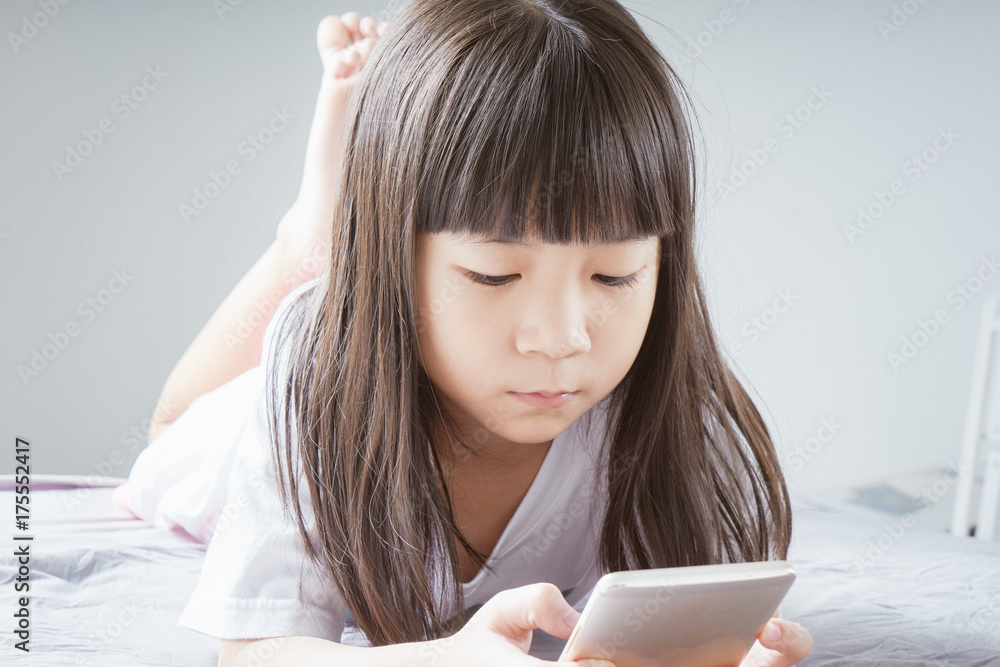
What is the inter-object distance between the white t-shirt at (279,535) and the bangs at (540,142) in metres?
0.29

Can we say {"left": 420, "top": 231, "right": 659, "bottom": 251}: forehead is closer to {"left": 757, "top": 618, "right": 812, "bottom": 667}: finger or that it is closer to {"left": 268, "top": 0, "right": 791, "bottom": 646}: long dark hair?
{"left": 268, "top": 0, "right": 791, "bottom": 646}: long dark hair

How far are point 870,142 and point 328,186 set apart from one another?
159 centimetres

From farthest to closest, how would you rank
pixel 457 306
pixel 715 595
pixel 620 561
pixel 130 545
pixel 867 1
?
pixel 867 1
pixel 130 545
pixel 620 561
pixel 457 306
pixel 715 595

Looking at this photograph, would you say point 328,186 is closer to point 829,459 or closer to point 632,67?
point 632,67

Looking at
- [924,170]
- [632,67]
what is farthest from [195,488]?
[924,170]

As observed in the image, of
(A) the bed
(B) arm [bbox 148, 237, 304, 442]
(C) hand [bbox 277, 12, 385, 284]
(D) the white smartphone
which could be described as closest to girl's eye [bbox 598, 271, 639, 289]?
(D) the white smartphone

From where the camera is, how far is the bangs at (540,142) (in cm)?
64

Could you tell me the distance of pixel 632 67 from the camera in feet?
2.28

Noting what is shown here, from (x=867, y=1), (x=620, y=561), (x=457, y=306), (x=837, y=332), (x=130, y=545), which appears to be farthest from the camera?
(x=837, y=332)

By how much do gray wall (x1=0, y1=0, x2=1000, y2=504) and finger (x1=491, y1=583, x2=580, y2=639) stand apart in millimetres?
1601

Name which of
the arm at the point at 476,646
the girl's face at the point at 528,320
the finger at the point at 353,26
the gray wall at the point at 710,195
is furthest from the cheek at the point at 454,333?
the gray wall at the point at 710,195

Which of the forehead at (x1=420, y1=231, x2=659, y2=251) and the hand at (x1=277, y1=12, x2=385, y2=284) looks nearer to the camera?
the forehead at (x1=420, y1=231, x2=659, y2=251)

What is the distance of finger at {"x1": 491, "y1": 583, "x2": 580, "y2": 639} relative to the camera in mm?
565

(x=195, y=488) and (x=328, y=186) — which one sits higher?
(x=328, y=186)
